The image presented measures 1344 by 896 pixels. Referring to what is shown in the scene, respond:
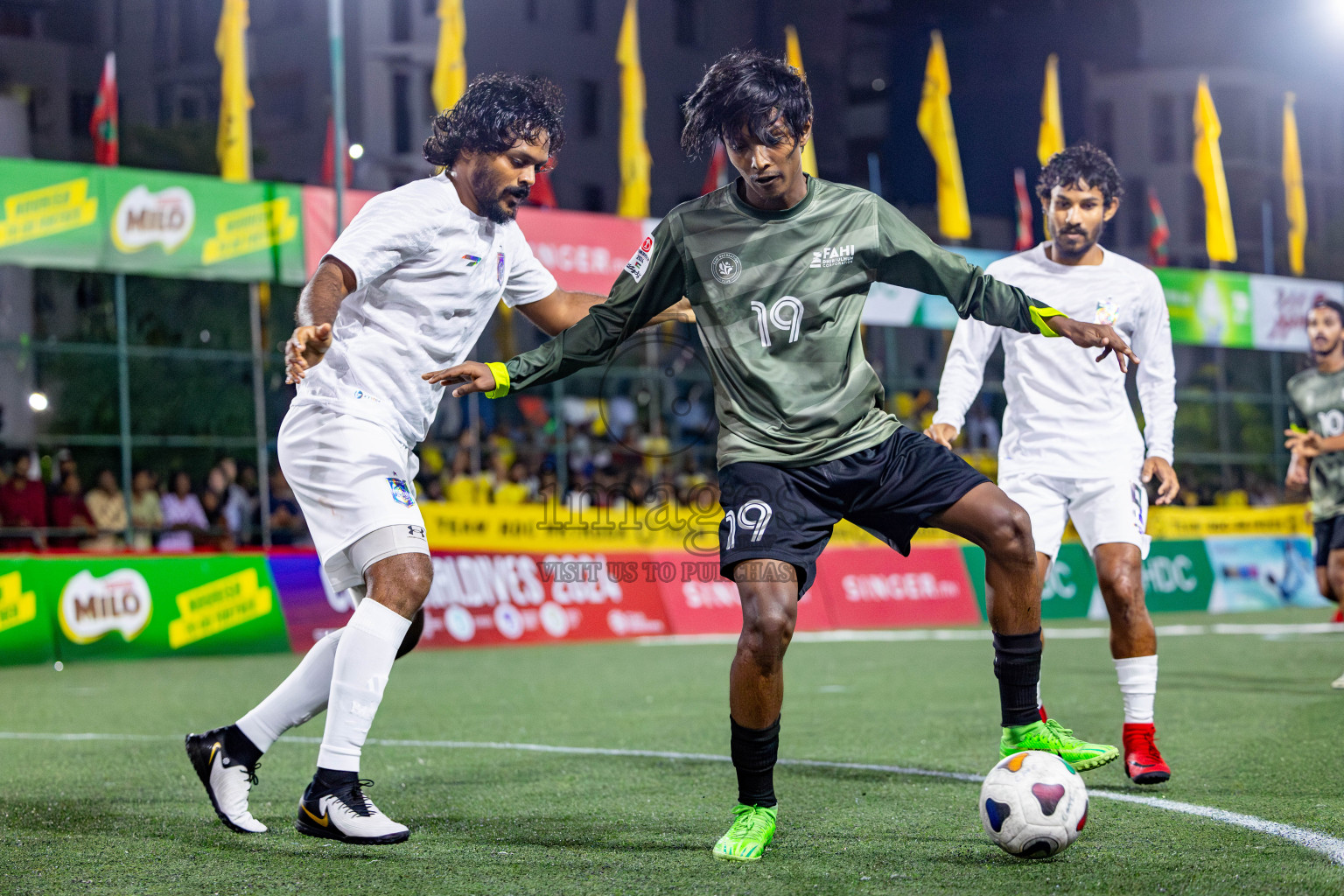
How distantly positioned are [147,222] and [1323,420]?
1267 centimetres

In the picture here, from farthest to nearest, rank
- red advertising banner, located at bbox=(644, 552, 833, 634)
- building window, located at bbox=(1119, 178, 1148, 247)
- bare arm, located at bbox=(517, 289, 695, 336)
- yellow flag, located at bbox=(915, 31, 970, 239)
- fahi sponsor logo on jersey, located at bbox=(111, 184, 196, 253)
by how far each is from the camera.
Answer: building window, located at bbox=(1119, 178, 1148, 247) → yellow flag, located at bbox=(915, 31, 970, 239) → fahi sponsor logo on jersey, located at bbox=(111, 184, 196, 253) → red advertising banner, located at bbox=(644, 552, 833, 634) → bare arm, located at bbox=(517, 289, 695, 336)

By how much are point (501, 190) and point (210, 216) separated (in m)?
13.2

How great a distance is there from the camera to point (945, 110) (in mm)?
27312

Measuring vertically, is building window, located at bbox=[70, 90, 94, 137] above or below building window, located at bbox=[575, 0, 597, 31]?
below

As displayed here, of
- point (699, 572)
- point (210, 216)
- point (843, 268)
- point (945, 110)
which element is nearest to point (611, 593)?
point (699, 572)

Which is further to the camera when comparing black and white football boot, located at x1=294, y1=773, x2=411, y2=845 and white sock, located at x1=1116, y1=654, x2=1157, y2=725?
white sock, located at x1=1116, y1=654, x2=1157, y2=725

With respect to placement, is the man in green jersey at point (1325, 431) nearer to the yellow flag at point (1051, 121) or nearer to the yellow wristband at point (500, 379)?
the yellow wristband at point (500, 379)

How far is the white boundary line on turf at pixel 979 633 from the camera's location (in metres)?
15.0

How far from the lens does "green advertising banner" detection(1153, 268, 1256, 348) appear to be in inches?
1014

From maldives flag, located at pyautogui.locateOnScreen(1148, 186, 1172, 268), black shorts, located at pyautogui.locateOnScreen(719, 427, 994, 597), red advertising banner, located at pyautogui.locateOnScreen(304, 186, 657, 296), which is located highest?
maldives flag, located at pyautogui.locateOnScreen(1148, 186, 1172, 268)

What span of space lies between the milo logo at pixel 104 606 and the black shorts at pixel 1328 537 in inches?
396

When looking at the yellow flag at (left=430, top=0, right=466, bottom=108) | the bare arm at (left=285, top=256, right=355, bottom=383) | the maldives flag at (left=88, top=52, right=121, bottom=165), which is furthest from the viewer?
the yellow flag at (left=430, top=0, right=466, bottom=108)

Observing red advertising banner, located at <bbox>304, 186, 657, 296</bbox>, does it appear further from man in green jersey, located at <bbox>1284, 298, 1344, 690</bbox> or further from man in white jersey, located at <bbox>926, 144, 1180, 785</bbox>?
man in white jersey, located at <bbox>926, 144, 1180, 785</bbox>

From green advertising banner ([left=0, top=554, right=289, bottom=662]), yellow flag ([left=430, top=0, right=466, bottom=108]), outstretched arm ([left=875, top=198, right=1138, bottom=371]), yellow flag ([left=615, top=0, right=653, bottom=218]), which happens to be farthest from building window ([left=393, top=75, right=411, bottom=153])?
outstretched arm ([left=875, top=198, right=1138, bottom=371])
